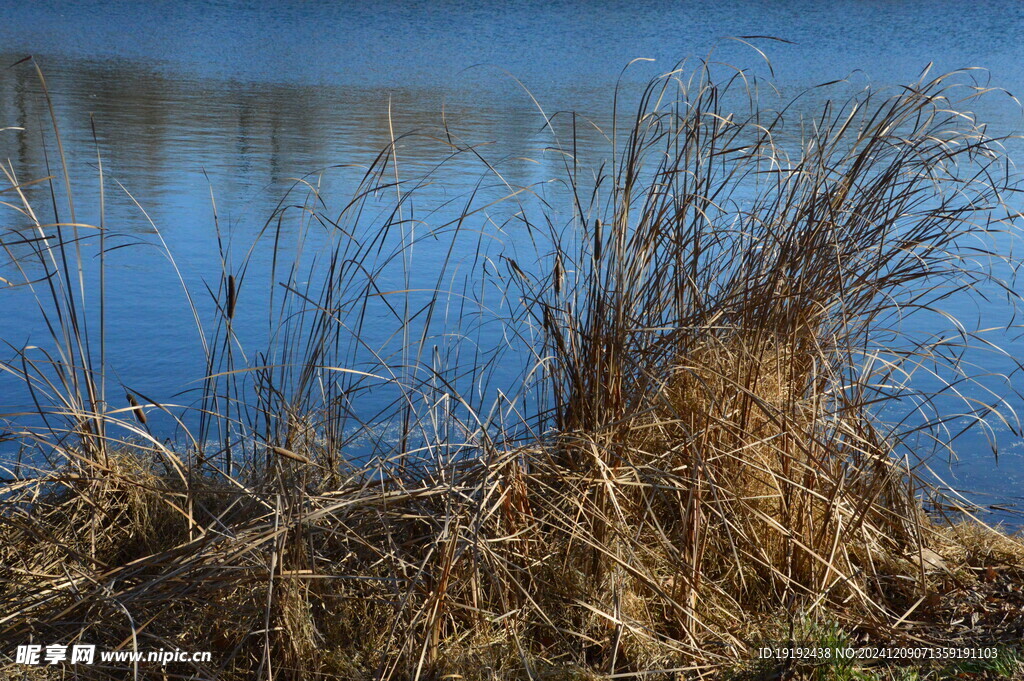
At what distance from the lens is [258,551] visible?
1711 millimetres

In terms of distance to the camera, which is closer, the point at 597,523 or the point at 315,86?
the point at 597,523

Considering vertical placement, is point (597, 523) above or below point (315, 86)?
below

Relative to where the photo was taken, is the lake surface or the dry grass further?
the lake surface

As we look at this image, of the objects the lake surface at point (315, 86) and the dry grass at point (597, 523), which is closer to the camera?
the dry grass at point (597, 523)

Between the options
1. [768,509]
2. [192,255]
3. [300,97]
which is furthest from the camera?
[300,97]

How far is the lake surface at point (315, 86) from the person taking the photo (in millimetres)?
4324

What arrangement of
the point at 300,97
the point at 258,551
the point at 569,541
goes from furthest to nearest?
the point at 300,97, the point at 569,541, the point at 258,551

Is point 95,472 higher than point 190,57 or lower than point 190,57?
lower

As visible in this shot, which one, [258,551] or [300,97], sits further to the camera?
[300,97]

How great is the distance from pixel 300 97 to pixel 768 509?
11.2 m

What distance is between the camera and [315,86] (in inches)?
540

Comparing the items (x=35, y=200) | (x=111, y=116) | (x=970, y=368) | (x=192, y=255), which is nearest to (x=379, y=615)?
(x=970, y=368)

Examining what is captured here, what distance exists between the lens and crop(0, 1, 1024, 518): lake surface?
14.2ft

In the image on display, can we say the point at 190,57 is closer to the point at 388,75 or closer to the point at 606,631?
the point at 388,75
